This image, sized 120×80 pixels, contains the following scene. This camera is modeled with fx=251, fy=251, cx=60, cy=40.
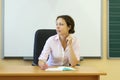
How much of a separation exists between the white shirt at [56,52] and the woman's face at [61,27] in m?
0.10

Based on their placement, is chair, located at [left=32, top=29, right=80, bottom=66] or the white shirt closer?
the white shirt

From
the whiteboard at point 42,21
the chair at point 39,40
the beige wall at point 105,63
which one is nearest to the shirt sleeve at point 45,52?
the chair at point 39,40

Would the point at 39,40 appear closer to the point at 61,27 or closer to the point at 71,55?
the point at 61,27

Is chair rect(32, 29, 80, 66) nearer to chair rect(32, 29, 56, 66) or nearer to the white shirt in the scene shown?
chair rect(32, 29, 56, 66)

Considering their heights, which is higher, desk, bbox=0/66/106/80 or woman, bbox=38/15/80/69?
woman, bbox=38/15/80/69

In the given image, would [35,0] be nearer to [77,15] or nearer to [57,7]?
[57,7]

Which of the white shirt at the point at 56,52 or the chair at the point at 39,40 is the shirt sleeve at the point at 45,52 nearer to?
the white shirt at the point at 56,52

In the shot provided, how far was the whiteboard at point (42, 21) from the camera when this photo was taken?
378cm

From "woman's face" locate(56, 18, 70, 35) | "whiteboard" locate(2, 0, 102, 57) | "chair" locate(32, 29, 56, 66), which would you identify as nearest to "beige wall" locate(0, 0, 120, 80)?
"whiteboard" locate(2, 0, 102, 57)

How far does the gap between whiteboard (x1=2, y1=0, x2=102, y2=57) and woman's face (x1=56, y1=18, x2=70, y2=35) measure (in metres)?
0.91

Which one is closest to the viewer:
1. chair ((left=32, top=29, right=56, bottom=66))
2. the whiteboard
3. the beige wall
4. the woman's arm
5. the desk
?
the desk

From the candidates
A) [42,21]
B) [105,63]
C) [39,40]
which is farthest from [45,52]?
[105,63]

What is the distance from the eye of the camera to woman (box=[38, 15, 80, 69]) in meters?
2.87

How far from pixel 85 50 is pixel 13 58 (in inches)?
43.5
